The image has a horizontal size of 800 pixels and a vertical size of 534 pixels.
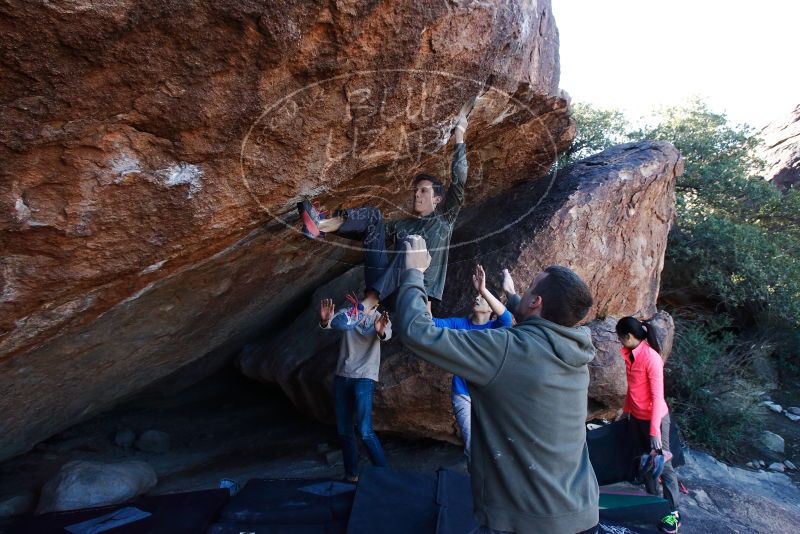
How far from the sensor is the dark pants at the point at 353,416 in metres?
3.17

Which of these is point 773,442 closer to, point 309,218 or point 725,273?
point 725,273

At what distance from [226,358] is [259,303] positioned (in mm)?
1506

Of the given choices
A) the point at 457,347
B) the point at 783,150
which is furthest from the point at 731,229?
the point at 457,347

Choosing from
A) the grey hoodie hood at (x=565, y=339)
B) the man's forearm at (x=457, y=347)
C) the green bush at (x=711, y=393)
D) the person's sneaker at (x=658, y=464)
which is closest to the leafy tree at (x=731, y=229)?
the green bush at (x=711, y=393)

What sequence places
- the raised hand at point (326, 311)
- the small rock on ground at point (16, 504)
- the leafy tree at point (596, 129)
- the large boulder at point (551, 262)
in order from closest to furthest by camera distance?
1. the raised hand at point (326, 311)
2. the small rock on ground at point (16, 504)
3. the large boulder at point (551, 262)
4. the leafy tree at point (596, 129)

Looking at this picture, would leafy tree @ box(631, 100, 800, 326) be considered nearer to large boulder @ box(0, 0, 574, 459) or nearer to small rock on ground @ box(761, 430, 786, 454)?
small rock on ground @ box(761, 430, 786, 454)

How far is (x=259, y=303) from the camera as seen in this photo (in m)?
4.71

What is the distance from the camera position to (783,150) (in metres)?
10.8

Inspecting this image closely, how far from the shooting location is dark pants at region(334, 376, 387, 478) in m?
3.17

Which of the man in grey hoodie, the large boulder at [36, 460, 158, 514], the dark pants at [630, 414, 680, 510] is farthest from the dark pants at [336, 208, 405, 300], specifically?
the large boulder at [36, 460, 158, 514]

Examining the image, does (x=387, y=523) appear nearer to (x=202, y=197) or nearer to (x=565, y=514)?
(x=565, y=514)

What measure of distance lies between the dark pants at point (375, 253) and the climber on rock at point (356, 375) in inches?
3.5

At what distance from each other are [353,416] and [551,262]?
1.95 metres

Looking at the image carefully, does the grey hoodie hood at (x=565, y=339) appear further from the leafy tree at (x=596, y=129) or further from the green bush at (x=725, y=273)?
the leafy tree at (x=596, y=129)
